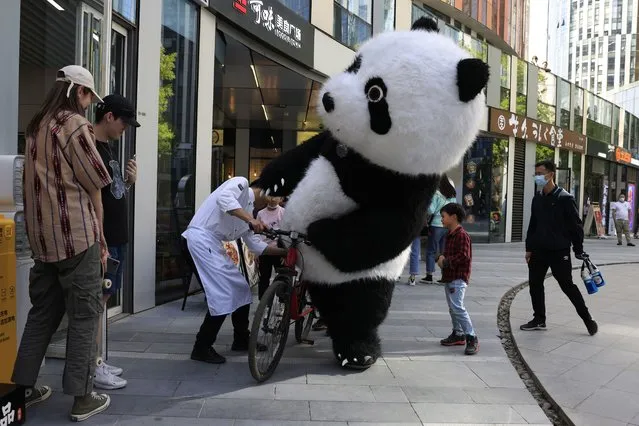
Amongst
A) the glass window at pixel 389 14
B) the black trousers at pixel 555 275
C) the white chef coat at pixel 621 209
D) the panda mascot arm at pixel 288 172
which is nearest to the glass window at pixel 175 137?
the panda mascot arm at pixel 288 172

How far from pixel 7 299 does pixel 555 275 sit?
496cm

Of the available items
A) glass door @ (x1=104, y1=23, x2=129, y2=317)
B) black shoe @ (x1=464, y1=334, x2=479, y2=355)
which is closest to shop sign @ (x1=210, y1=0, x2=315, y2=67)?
glass door @ (x1=104, y1=23, x2=129, y2=317)

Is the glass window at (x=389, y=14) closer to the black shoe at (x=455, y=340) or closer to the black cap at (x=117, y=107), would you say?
the black shoe at (x=455, y=340)

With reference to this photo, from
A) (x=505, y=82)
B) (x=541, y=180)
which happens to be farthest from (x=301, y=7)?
(x=505, y=82)

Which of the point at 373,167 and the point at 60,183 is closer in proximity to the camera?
the point at 60,183

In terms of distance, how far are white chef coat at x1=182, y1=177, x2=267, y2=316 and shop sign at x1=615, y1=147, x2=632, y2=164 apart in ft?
90.1

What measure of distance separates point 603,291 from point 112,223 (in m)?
8.32

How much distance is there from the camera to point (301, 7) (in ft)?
36.1

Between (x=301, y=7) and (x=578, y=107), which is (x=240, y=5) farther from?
(x=578, y=107)

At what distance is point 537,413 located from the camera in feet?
12.4

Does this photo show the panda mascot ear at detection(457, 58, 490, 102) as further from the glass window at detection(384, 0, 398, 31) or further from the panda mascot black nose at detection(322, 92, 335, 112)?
the glass window at detection(384, 0, 398, 31)

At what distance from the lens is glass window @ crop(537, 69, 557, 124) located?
21.1 metres

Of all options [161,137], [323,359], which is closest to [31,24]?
[161,137]

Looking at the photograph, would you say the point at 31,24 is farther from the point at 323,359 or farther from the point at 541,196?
the point at 541,196
